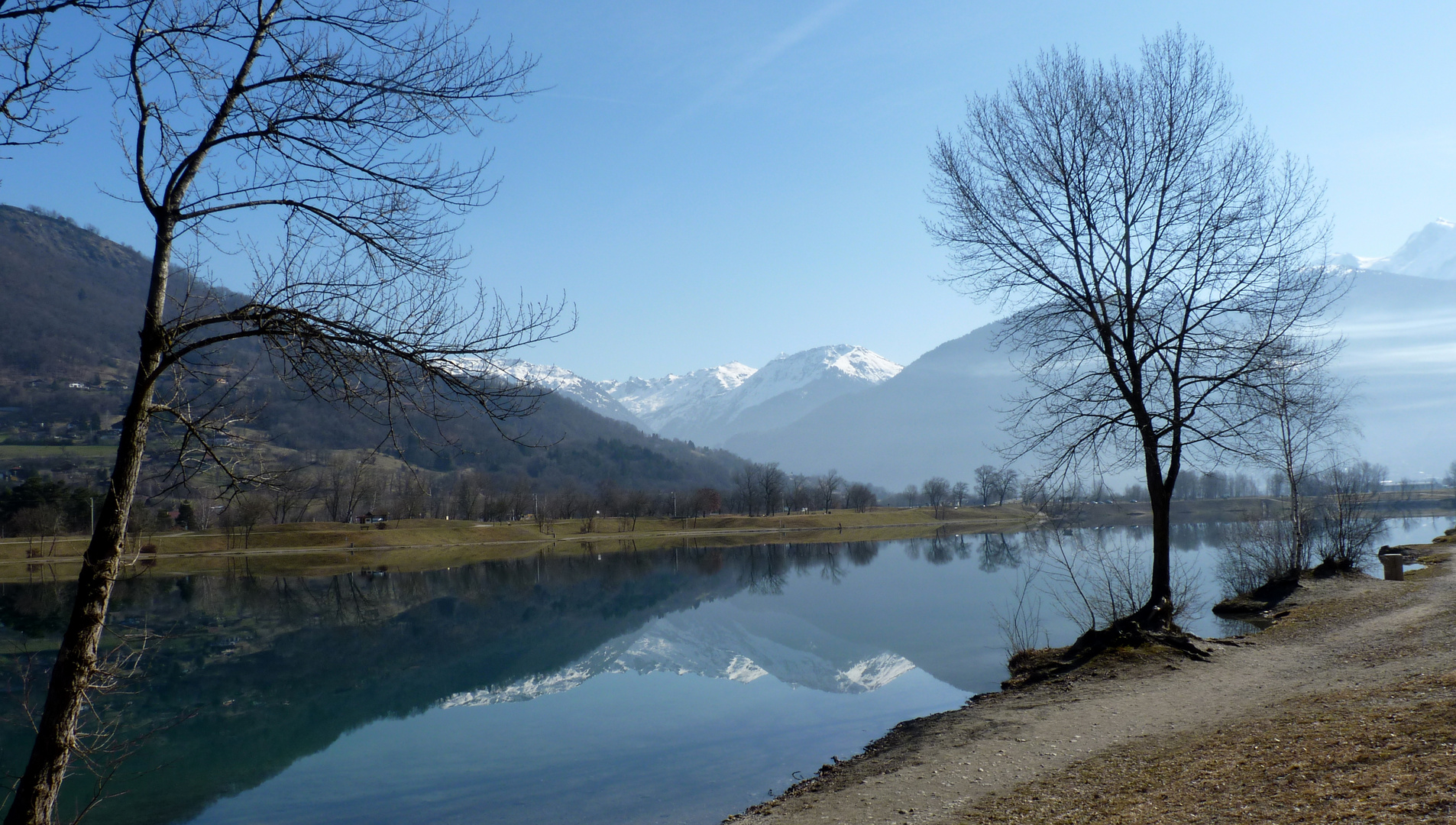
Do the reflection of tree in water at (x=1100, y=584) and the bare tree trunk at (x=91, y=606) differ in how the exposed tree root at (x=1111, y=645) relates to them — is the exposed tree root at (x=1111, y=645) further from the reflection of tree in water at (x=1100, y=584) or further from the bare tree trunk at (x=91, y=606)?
the bare tree trunk at (x=91, y=606)

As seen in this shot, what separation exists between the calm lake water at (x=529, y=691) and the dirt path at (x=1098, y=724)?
6.40 ft

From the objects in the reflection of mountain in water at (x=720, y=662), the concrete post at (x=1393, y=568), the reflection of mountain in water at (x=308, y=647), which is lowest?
the reflection of mountain in water at (x=308, y=647)

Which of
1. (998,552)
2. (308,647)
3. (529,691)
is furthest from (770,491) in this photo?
(529,691)

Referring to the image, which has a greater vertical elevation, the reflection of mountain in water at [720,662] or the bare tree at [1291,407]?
the bare tree at [1291,407]

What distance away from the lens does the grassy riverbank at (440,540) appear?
5884cm

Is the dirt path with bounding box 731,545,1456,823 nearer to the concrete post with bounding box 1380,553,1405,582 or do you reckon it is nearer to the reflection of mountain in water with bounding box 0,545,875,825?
the reflection of mountain in water with bounding box 0,545,875,825

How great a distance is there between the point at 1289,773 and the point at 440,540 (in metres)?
78.3

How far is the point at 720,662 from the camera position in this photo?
2162 cm

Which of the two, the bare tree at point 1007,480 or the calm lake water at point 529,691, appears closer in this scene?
the calm lake water at point 529,691

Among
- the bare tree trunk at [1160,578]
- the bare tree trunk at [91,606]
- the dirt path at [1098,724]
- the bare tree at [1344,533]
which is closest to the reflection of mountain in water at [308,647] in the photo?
the bare tree trunk at [91,606]

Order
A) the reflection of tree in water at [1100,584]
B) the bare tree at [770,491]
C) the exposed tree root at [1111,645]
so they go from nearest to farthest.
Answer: the exposed tree root at [1111,645] < the reflection of tree in water at [1100,584] < the bare tree at [770,491]

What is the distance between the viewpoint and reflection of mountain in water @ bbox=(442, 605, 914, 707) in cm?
1794

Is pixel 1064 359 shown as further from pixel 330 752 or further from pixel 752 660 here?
pixel 330 752

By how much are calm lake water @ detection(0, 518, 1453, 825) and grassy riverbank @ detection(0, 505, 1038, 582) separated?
1957 centimetres
